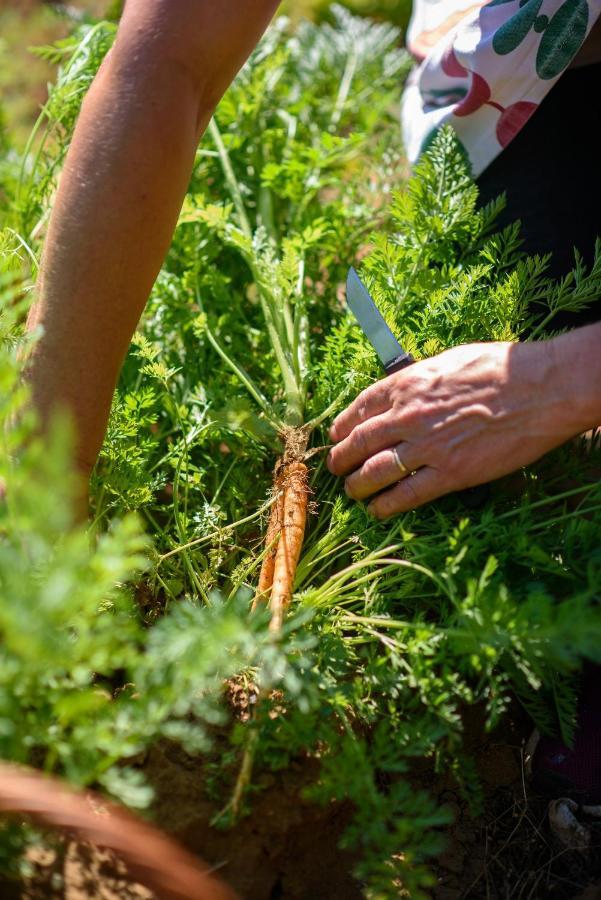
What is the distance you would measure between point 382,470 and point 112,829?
0.70m

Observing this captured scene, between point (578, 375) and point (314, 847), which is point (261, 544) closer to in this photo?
point (314, 847)

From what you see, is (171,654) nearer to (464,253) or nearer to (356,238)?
(464,253)

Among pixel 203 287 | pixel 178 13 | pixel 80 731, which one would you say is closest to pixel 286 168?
pixel 203 287

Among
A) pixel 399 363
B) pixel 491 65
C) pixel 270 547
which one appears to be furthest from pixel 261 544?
pixel 491 65

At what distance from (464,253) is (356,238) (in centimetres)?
45

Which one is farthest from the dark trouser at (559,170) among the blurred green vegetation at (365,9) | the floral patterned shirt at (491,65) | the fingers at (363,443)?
the blurred green vegetation at (365,9)

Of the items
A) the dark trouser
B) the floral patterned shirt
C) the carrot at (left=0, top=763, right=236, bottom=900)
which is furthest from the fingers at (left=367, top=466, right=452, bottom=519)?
the floral patterned shirt

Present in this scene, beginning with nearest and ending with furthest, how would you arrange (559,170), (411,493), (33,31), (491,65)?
(411,493) < (491,65) < (559,170) < (33,31)

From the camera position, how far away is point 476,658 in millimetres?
993

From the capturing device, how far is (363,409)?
4.41 feet

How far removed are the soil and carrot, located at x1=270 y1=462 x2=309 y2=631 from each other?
262mm

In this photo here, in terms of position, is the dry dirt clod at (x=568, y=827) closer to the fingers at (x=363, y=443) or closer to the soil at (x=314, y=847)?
the soil at (x=314, y=847)

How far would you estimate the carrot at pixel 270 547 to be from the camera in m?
1.32

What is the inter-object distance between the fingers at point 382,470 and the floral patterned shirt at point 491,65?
84cm
